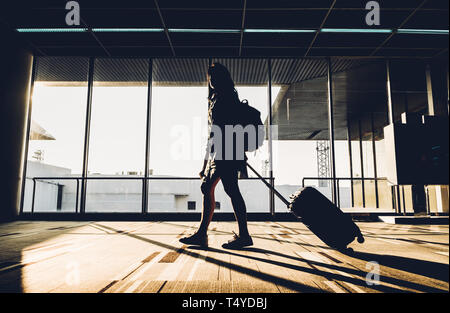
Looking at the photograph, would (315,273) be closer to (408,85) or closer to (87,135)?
(87,135)

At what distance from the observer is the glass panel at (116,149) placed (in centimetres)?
502

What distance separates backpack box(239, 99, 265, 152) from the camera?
2219 mm

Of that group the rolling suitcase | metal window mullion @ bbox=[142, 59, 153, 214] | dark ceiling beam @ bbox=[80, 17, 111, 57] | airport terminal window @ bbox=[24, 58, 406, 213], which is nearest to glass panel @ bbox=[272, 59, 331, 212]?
Result: airport terminal window @ bbox=[24, 58, 406, 213]

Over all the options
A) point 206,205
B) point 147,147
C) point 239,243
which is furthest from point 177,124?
point 239,243

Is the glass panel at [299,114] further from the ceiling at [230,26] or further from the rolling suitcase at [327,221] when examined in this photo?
the rolling suitcase at [327,221]

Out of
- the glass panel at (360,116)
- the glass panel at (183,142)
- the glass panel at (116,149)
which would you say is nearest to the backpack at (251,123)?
the glass panel at (183,142)

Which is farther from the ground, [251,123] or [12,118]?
[12,118]

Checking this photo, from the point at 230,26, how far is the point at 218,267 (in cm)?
406

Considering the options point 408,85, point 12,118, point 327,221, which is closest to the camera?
point 327,221

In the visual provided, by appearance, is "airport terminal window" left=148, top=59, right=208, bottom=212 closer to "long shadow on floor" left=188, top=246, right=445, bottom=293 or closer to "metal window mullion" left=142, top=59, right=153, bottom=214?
"metal window mullion" left=142, top=59, right=153, bottom=214

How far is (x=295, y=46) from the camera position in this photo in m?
4.99

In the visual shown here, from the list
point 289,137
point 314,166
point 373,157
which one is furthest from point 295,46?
point 289,137

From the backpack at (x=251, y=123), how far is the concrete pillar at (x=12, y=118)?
178 inches

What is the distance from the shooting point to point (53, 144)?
508 cm
